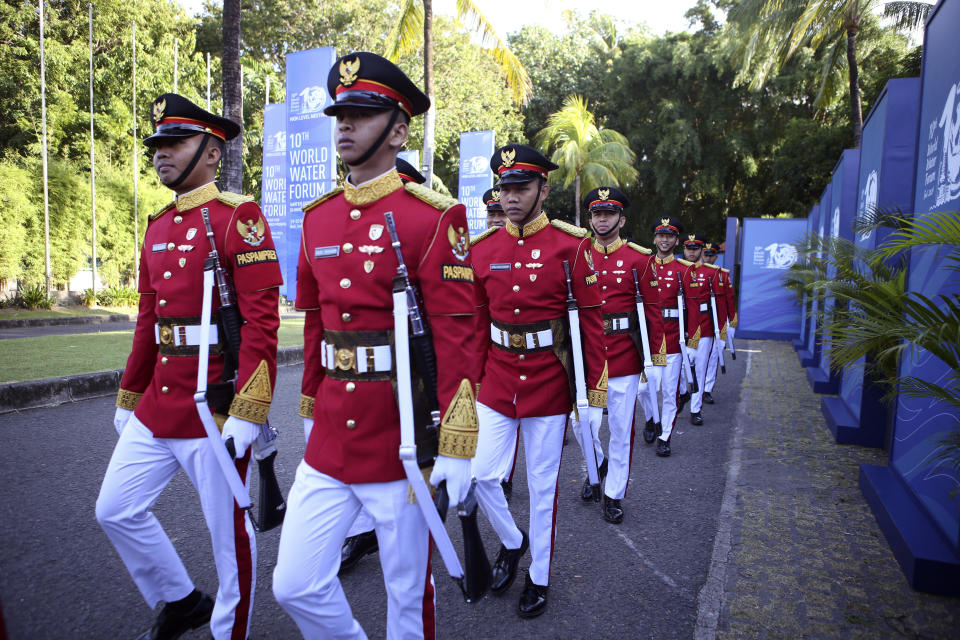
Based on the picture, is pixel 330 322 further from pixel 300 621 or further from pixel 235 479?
A: pixel 300 621

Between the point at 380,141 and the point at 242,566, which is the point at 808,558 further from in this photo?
the point at 380,141

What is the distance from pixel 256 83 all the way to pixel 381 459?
28.8m

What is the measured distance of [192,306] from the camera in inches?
125

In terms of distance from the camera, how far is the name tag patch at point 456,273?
2431mm

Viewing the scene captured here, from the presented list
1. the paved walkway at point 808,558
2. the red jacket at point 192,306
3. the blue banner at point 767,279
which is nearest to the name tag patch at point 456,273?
the red jacket at point 192,306

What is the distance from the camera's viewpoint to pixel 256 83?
1099 inches

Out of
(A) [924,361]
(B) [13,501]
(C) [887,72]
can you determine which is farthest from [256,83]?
(A) [924,361]

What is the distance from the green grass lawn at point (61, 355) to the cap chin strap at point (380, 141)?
730cm

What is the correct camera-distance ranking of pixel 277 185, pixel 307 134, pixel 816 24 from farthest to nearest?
pixel 816 24 < pixel 277 185 < pixel 307 134

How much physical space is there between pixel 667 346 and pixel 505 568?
4.61 meters

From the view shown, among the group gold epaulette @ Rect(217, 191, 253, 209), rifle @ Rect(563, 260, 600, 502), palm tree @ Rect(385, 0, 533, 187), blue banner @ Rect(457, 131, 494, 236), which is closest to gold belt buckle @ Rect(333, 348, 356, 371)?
gold epaulette @ Rect(217, 191, 253, 209)

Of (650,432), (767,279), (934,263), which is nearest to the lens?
(934,263)

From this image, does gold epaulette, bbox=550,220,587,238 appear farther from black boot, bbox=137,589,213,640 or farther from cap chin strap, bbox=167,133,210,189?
black boot, bbox=137,589,213,640

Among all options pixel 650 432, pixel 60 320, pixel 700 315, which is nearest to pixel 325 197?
pixel 650 432
